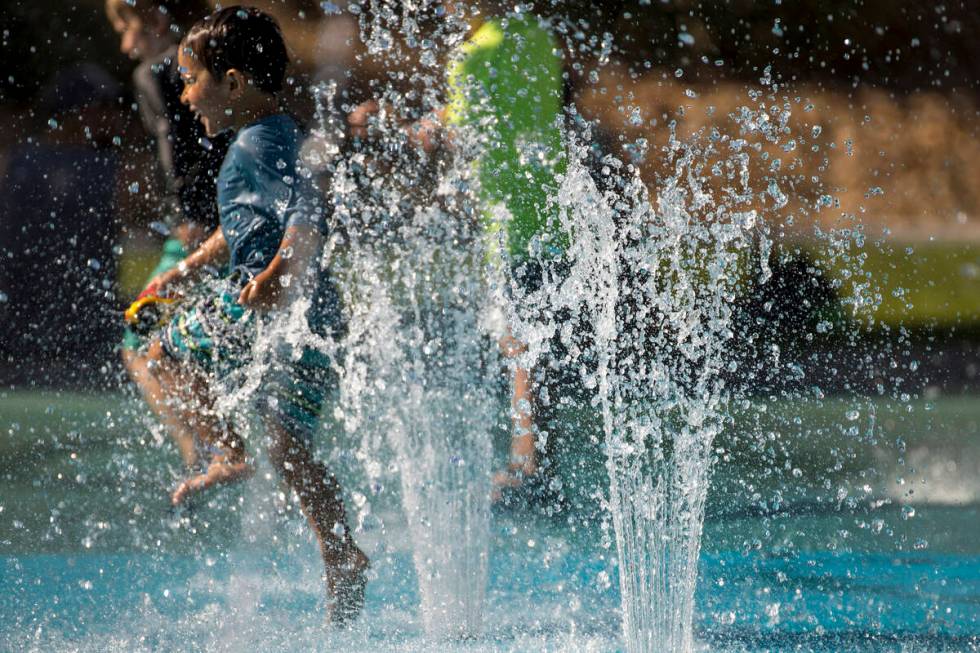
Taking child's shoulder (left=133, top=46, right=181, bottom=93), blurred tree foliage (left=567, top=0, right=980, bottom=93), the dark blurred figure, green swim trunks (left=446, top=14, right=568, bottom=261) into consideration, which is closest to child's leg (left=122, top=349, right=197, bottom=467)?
child's shoulder (left=133, top=46, right=181, bottom=93)

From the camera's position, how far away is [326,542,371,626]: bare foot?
2.61 metres

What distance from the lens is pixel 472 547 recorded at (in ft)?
8.76

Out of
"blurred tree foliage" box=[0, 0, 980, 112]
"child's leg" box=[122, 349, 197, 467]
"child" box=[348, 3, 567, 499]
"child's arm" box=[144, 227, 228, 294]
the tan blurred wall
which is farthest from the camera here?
the tan blurred wall

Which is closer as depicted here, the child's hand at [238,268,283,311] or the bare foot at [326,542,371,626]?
the child's hand at [238,268,283,311]

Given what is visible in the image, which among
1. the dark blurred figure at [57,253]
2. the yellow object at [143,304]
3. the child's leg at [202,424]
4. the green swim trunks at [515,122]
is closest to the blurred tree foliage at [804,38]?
the dark blurred figure at [57,253]

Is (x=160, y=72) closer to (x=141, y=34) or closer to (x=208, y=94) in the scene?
(x=141, y=34)

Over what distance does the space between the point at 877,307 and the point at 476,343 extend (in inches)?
232

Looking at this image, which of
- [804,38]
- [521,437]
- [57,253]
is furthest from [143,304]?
[804,38]

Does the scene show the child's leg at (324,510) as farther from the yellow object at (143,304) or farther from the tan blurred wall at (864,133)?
the tan blurred wall at (864,133)

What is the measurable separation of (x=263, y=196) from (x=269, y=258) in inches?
5.5

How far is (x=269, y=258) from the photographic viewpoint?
2711 mm

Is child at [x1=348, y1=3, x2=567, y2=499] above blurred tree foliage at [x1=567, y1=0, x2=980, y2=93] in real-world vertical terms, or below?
below

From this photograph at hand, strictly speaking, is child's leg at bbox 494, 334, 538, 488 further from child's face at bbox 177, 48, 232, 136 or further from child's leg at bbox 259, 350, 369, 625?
child's face at bbox 177, 48, 232, 136

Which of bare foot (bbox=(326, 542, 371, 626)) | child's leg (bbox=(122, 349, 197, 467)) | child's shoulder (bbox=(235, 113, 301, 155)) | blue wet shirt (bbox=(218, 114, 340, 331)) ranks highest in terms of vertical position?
child's shoulder (bbox=(235, 113, 301, 155))
